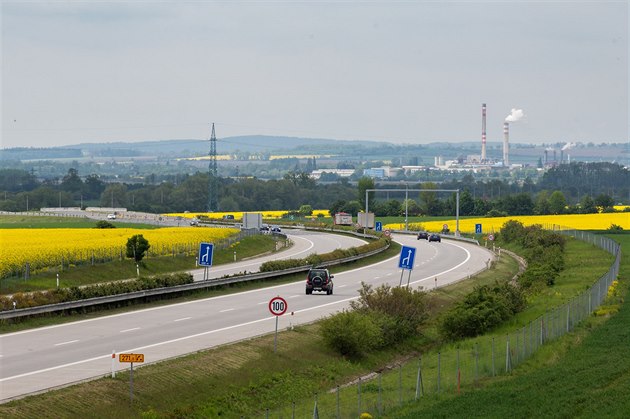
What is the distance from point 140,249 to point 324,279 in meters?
13.8

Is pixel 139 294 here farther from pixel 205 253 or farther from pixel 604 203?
pixel 604 203

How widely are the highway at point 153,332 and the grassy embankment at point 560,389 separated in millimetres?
8732

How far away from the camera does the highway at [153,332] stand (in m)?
32.0

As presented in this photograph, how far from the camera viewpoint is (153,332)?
1620 inches

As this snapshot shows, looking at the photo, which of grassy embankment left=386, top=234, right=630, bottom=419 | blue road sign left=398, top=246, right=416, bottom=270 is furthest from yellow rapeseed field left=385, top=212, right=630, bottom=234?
grassy embankment left=386, top=234, right=630, bottom=419

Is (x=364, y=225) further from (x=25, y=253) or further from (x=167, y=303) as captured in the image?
(x=167, y=303)

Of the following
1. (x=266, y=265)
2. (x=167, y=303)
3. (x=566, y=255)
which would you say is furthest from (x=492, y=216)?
(x=167, y=303)

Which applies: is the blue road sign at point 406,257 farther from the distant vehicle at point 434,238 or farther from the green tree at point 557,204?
the green tree at point 557,204

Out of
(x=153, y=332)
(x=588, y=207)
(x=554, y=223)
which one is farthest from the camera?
(x=588, y=207)

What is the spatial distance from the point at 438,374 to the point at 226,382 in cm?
557

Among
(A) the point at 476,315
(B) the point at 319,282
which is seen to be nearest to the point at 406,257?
(B) the point at 319,282

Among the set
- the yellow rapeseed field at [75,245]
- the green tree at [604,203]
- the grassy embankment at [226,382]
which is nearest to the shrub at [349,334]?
the grassy embankment at [226,382]

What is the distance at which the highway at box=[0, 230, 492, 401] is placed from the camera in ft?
105

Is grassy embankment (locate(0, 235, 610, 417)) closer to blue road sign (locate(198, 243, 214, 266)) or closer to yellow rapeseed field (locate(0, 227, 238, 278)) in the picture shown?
blue road sign (locate(198, 243, 214, 266))
